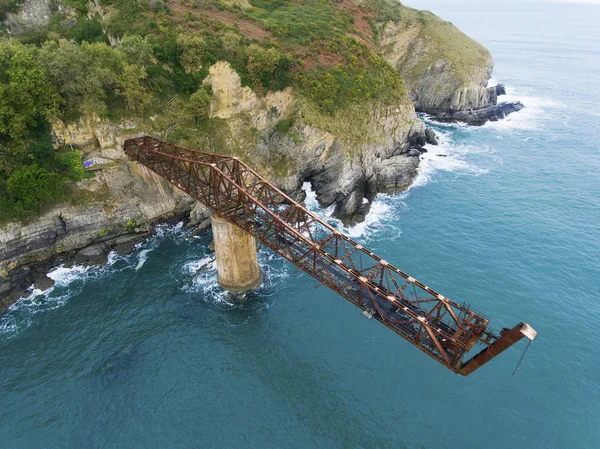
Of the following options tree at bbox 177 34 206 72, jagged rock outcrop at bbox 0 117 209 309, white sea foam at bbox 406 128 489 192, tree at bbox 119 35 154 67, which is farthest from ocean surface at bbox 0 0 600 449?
tree at bbox 177 34 206 72

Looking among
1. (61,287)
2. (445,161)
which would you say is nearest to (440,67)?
(445,161)

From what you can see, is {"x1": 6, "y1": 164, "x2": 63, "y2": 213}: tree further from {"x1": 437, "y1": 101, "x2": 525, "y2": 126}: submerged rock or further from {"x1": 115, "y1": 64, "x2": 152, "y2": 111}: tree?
{"x1": 437, "y1": 101, "x2": 525, "y2": 126}: submerged rock

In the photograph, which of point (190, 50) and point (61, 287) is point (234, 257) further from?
point (190, 50)

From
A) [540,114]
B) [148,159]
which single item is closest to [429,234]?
[148,159]

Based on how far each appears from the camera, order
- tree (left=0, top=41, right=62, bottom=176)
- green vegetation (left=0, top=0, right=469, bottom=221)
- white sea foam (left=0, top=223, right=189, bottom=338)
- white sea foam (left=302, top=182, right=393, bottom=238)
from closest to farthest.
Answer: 1. white sea foam (left=0, top=223, right=189, bottom=338)
2. tree (left=0, top=41, right=62, bottom=176)
3. green vegetation (left=0, top=0, right=469, bottom=221)
4. white sea foam (left=302, top=182, right=393, bottom=238)

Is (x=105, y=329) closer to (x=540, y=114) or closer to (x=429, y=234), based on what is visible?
(x=429, y=234)

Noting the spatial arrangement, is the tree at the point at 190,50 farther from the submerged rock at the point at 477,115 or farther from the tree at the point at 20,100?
the submerged rock at the point at 477,115

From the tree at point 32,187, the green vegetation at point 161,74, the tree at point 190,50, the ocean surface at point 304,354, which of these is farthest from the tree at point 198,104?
the tree at point 32,187
